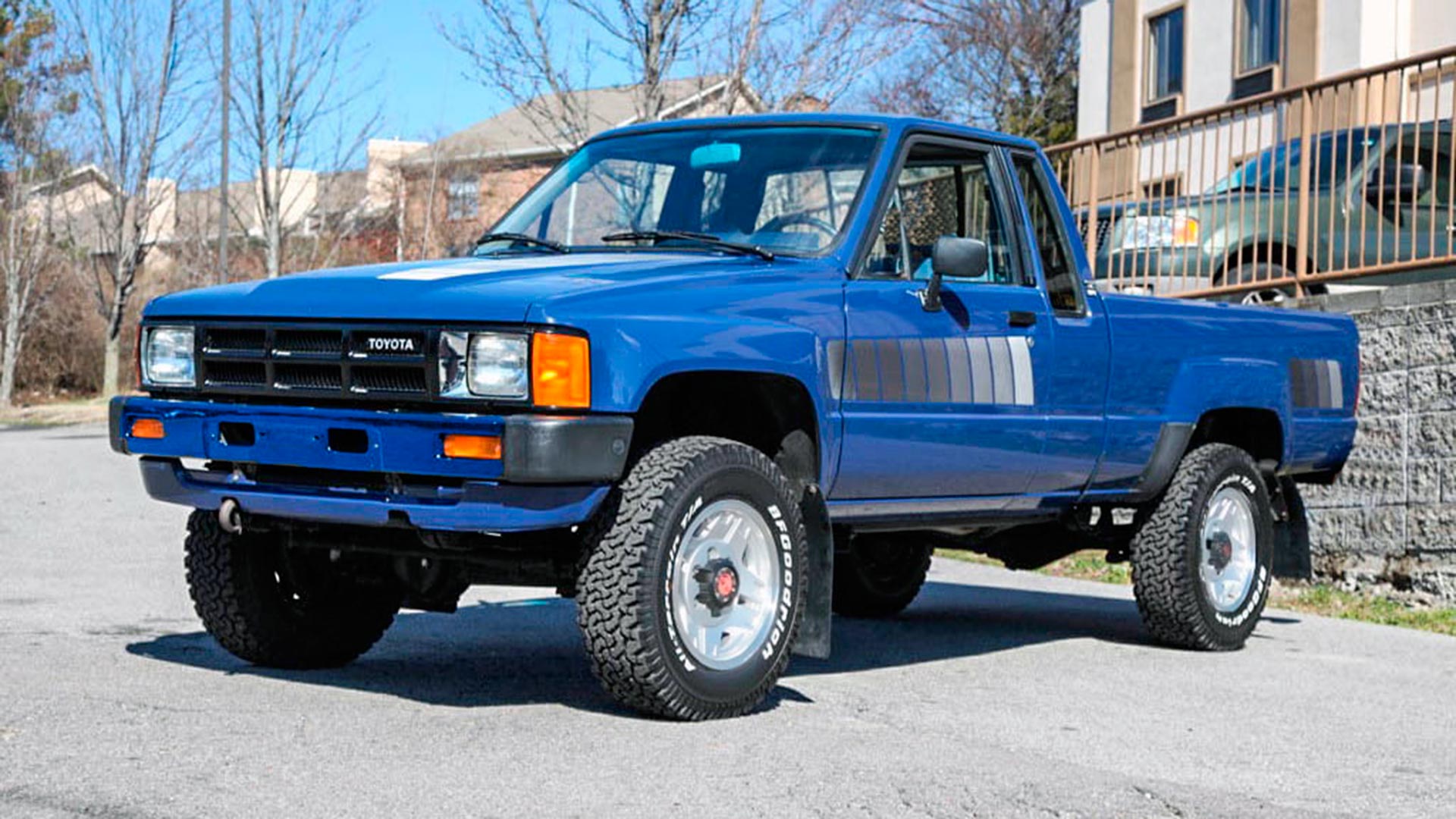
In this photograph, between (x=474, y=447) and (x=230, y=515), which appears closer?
(x=474, y=447)

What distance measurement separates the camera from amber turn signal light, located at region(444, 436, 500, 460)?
5590 mm

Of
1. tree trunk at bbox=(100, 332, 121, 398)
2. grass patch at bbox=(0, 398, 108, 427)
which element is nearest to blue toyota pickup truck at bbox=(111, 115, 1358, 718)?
grass patch at bbox=(0, 398, 108, 427)

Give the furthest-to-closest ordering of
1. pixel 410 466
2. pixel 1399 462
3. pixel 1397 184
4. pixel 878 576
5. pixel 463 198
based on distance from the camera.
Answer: pixel 463 198, pixel 1397 184, pixel 1399 462, pixel 878 576, pixel 410 466

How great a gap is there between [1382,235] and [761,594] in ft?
22.6

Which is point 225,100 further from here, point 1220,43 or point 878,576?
point 878,576

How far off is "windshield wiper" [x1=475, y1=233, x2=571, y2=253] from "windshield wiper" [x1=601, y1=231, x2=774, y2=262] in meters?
0.17

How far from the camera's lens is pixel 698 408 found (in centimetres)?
656

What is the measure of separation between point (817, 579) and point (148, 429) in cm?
221

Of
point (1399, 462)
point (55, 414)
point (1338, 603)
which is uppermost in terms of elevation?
point (1399, 462)

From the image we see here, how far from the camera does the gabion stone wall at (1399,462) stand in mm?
10875

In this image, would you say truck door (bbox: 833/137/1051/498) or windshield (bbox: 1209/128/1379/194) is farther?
windshield (bbox: 1209/128/1379/194)

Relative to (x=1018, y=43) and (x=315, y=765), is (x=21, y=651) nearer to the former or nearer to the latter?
(x=315, y=765)

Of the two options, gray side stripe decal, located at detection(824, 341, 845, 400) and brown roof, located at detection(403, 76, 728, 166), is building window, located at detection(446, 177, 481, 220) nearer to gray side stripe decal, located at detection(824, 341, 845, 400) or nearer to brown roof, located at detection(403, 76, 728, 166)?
brown roof, located at detection(403, 76, 728, 166)

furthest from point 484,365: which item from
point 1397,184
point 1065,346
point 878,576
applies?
point 1397,184
